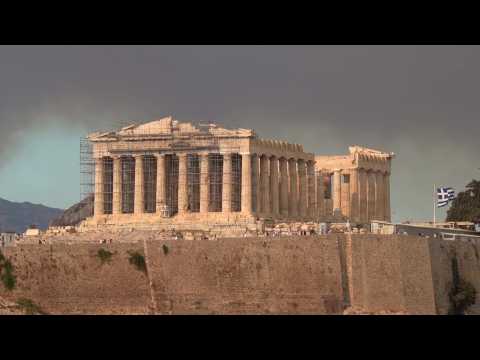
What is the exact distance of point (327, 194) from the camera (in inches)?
4277

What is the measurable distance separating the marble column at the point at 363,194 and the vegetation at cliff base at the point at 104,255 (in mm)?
29245

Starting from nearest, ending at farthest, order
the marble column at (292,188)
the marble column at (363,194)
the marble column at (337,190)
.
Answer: the marble column at (292,188)
the marble column at (337,190)
the marble column at (363,194)

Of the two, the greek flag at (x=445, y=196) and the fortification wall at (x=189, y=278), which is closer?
the fortification wall at (x=189, y=278)

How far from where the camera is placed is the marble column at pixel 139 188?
317 ft

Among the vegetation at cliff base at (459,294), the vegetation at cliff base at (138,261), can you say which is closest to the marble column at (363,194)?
the vegetation at cliff base at (459,294)

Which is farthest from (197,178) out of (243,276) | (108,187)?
(243,276)

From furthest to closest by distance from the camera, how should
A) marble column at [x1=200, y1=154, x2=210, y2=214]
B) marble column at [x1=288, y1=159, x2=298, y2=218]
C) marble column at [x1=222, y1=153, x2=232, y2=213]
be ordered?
1. marble column at [x1=288, y1=159, x2=298, y2=218]
2. marble column at [x1=200, y1=154, x2=210, y2=214]
3. marble column at [x1=222, y1=153, x2=232, y2=213]

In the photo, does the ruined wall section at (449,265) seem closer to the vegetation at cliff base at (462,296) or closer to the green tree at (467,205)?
the vegetation at cliff base at (462,296)

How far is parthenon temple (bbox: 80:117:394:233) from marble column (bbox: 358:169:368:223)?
4.82 m

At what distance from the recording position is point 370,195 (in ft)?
354

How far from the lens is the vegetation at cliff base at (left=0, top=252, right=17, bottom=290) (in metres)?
81.4

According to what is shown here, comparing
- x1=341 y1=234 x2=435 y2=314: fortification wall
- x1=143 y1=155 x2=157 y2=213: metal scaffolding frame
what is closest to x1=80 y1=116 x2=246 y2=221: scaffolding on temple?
x1=143 y1=155 x2=157 y2=213: metal scaffolding frame

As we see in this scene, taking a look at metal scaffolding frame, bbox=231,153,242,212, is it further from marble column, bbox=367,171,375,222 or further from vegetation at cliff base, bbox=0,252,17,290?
vegetation at cliff base, bbox=0,252,17,290

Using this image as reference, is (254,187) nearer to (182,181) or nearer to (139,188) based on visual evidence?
(182,181)
